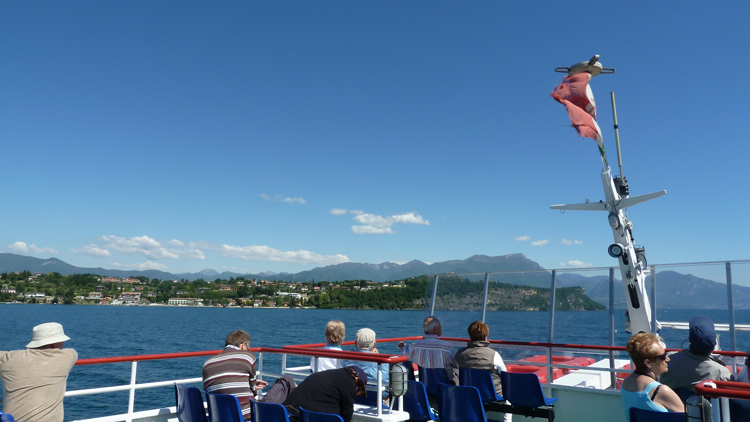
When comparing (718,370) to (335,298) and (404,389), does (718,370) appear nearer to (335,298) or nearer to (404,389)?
(404,389)

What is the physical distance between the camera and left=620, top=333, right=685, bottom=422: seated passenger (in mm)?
3125

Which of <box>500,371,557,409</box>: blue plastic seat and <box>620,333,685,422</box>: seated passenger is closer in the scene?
<box>620,333,685,422</box>: seated passenger

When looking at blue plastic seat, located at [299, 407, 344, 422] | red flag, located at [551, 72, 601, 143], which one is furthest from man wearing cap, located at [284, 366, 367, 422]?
red flag, located at [551, 72, 601, 143]

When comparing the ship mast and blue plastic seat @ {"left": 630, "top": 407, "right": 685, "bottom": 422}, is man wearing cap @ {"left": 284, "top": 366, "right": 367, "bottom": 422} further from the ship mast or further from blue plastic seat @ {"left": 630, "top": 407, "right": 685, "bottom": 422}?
the ship mast

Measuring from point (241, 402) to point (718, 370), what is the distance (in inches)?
149

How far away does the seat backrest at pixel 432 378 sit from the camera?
5.24 meters

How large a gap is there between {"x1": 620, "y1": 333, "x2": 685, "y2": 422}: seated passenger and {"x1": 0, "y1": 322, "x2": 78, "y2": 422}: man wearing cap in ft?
13.1

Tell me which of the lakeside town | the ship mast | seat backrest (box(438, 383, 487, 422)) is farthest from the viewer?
the lakeside town

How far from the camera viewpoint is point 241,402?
157 inches

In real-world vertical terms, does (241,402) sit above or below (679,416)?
below

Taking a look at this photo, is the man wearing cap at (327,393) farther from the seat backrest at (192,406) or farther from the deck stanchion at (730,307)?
the deck stanchion at (730,307)

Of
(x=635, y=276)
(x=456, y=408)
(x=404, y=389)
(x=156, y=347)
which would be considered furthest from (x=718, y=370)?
(x=156, y=347)

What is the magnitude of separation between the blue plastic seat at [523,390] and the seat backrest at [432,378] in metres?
0.63

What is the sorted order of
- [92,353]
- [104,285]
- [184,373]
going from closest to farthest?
1. [184,373]
2. [92,353]
3. [104,285]
